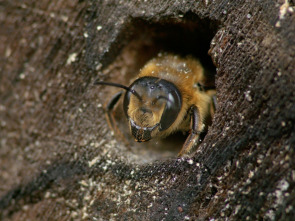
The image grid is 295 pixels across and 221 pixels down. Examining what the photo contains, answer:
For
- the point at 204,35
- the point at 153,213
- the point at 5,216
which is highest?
the point at 204,35

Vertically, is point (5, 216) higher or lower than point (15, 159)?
lower

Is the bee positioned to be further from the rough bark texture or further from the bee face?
the rough bark texture

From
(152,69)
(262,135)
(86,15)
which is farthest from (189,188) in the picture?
(86,15)

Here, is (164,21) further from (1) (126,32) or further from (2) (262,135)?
(2) (262,135)

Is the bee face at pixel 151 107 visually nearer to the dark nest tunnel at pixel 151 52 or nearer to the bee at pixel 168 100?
the bee at pixel 168 100

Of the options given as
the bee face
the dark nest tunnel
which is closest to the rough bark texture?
the dark nest tunnel

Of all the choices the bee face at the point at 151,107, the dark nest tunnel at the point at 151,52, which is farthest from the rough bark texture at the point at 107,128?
the bee face at the point at 151,107
